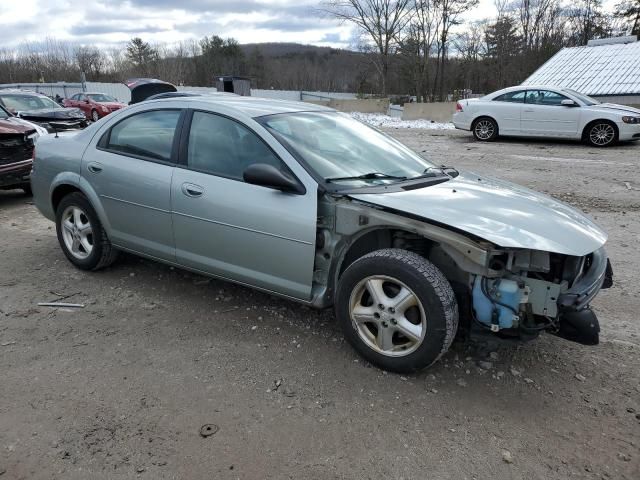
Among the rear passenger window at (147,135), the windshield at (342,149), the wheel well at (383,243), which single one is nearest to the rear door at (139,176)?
the rear passenger window at (147,135)

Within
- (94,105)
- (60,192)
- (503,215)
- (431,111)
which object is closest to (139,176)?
(60,192)

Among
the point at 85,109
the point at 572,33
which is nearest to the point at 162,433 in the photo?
the point at 85,109

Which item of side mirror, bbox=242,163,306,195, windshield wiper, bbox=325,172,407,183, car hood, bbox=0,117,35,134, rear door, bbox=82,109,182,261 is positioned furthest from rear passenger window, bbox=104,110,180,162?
car hood, bbox=0,117,35,134

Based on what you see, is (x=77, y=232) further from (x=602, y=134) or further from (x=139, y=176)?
(x=602, y=134)

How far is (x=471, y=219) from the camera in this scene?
276cm

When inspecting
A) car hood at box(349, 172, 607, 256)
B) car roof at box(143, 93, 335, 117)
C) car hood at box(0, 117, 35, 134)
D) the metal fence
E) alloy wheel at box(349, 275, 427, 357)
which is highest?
the metal fence

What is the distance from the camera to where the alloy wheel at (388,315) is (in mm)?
2863

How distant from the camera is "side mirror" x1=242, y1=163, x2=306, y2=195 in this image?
3.11m

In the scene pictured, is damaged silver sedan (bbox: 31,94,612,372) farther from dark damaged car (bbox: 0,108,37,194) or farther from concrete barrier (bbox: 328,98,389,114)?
concrete barrier (bbox: 328,98,389,114)

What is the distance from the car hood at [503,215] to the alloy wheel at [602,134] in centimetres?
1080

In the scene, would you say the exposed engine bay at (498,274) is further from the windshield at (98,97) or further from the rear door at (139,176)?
the windshield at (98,97)

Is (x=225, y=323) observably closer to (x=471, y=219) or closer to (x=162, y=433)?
(x=162, y=433)

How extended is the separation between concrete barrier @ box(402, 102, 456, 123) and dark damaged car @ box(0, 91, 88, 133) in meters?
13.1

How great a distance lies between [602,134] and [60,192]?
12498mm
